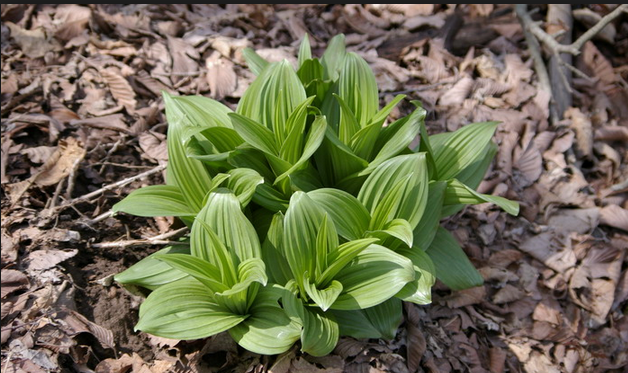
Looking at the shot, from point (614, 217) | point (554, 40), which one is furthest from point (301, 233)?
point (554, 40)

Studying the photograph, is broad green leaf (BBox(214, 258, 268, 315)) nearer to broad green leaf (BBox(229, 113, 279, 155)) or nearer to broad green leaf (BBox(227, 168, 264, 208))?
broad green leaf (BBox(227, 168, 264, 208))

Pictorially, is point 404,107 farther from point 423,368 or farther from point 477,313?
point 423,368

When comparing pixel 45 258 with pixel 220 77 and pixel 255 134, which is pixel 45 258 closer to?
pixel 255 134

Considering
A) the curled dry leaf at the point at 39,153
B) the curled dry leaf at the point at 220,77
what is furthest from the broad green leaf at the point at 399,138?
the curled dry leaf at the point at 39,153

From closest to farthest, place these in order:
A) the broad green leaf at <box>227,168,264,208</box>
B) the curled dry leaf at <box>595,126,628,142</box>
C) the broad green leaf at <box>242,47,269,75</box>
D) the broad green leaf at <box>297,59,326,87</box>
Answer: the broad green leaf at <box>227,168,264,208</box> → the broad green leaf at <box>297,59,326,87</box> → the broad green leaf at <box>242,47,269,75</box> → the curled dry leaf at <box>595,126,628,142</box>

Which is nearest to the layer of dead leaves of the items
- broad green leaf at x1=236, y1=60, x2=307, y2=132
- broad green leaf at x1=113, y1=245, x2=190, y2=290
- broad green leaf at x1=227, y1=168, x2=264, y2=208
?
broad green leaf at x1=113, y1=245, x2=190, y2=290

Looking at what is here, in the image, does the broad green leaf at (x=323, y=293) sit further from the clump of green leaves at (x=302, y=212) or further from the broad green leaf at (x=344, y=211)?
the broad green leaf at (x=344, y=211)
